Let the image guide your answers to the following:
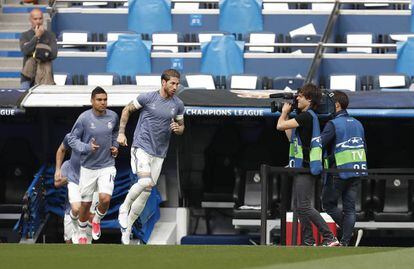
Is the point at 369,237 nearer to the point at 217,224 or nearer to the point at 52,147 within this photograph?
the point at 217,224

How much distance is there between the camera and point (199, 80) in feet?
66.4

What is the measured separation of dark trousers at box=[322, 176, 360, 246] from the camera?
51.8ft

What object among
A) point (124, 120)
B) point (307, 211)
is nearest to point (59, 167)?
point (124, 120)

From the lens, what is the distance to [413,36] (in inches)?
858

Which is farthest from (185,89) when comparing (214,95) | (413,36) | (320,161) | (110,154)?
(413,36)

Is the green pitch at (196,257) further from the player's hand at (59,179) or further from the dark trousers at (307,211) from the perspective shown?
the player's hand at (59,179)

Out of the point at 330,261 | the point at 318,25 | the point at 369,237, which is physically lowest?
the point at 369,237

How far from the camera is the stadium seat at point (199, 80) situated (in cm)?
2020

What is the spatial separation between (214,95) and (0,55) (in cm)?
614

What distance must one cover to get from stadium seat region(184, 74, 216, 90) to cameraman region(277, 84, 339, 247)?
4531 mm

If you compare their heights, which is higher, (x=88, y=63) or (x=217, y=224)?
(x=88, y=63)

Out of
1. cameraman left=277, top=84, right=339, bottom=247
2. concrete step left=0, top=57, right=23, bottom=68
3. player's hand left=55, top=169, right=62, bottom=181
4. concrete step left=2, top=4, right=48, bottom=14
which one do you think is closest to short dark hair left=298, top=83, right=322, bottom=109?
cameraman left=277, top=84, right=339, bottom=247

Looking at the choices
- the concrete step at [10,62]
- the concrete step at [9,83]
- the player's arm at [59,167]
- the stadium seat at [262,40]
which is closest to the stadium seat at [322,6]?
the stadium seat at [262,40]

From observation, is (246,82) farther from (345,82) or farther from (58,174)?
(58,174)
